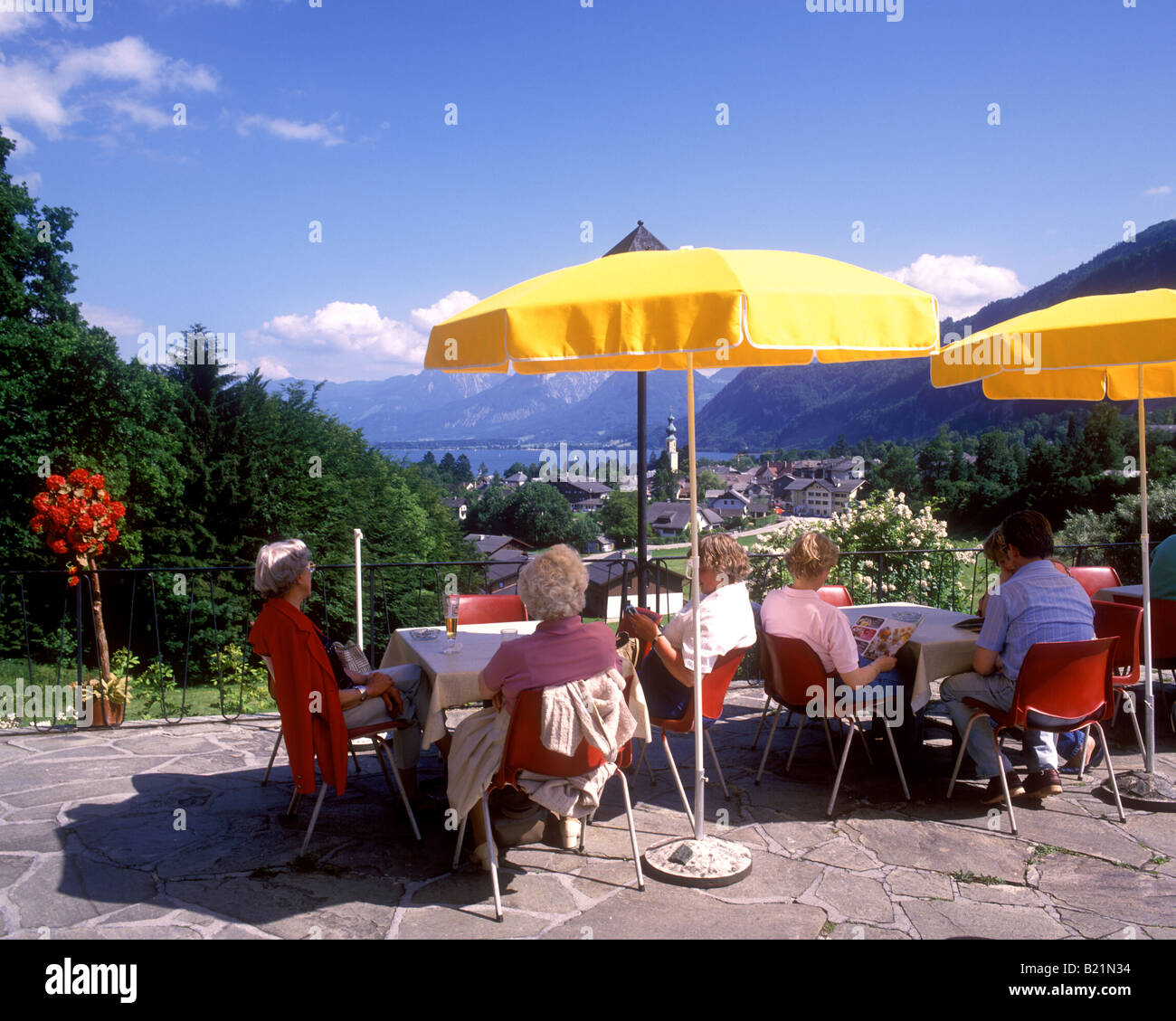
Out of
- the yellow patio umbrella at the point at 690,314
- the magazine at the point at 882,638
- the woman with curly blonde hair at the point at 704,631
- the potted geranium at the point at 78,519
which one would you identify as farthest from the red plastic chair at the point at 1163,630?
the potted geranium at the point at 78,519

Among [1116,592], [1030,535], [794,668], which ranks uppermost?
[1030,535]

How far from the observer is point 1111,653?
3.98m

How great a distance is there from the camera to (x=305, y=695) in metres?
3.58

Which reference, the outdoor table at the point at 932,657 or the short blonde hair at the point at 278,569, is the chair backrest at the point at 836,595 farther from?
the short blonde hair at the point at 278,569

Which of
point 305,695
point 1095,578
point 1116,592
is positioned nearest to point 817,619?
point 305,695

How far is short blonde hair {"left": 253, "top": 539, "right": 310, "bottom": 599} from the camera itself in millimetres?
3662

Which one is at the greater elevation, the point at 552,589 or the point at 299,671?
the point at 552,589

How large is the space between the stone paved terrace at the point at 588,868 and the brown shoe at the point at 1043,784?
0.26 feet

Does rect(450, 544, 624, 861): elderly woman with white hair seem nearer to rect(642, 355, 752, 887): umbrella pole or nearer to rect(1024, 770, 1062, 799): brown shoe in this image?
rect(642, 355, 752, 887): umbrella pole

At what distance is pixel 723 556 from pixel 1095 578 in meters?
3.52

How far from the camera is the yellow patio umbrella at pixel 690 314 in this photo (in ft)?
9.32

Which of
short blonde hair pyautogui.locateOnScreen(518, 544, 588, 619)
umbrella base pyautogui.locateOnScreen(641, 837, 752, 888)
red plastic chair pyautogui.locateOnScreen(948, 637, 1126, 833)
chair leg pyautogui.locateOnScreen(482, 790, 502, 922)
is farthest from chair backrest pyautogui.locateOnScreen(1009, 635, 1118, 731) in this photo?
chair leg pyautogui.locateOnScreen(482, 790, 502, 922)

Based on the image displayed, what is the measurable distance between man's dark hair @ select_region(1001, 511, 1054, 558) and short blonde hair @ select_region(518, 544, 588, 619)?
7.20 feet

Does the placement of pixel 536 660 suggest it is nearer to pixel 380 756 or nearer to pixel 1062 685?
pixel 380 756
